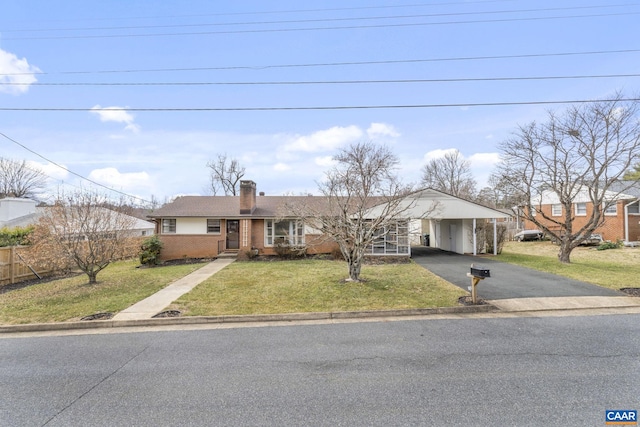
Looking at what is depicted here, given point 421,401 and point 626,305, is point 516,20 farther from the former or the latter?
point 421,401

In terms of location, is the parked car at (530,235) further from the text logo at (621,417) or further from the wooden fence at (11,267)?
the wooden fence at (11,267)

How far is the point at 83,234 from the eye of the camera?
10.4m

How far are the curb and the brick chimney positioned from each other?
1230cm

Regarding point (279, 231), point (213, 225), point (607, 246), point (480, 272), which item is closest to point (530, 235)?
point (607, 246)

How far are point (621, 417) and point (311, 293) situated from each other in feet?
21.2

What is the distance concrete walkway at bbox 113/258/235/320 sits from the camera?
6.97m

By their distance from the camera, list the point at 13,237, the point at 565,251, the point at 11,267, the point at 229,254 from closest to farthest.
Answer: the point at 11,267 → the point at 565,251 → the point at 13,237 → the point at 229,254

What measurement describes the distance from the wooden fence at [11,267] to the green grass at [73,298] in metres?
1.39

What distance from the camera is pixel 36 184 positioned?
38500mm

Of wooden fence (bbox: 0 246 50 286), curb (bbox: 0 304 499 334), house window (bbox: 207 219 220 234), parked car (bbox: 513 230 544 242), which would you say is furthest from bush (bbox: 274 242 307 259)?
parked car (bbox: 513 230 544 242)

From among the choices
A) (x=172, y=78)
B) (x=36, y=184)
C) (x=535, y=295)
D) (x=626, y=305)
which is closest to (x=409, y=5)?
(x=172, y=78)

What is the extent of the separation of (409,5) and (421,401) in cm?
1061

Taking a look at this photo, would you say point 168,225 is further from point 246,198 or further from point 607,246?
point 607,246

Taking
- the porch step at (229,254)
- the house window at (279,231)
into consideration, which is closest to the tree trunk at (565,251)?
the house window at (279,231)
